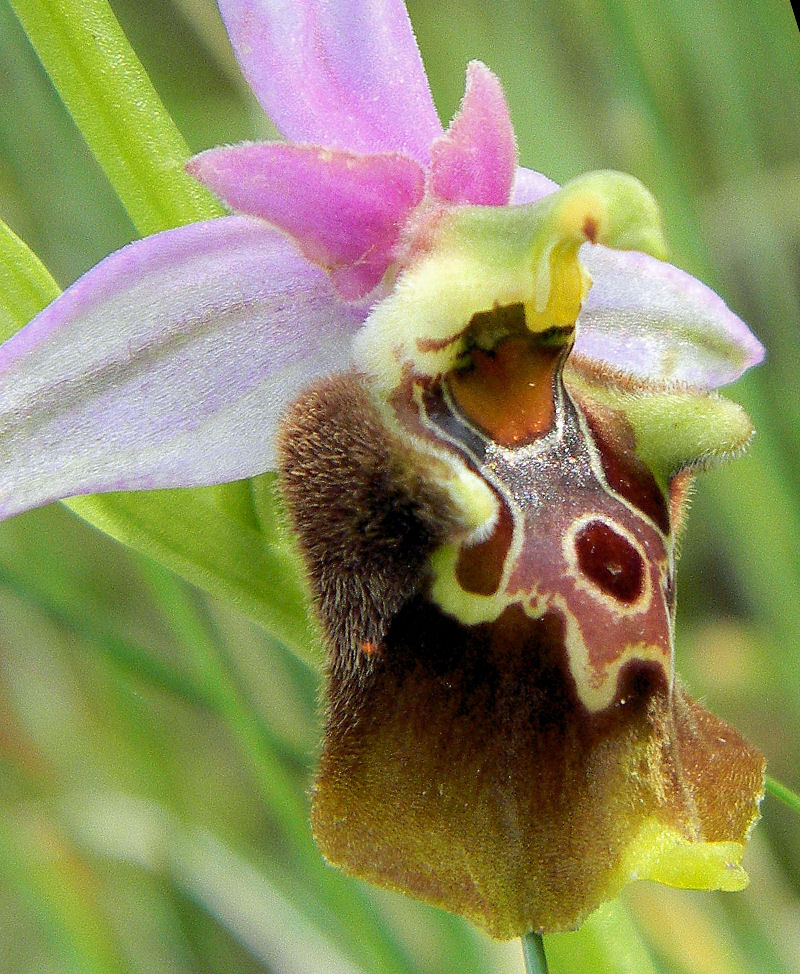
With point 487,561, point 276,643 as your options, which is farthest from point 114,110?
point 276,643

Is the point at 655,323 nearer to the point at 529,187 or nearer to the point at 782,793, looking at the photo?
the point at 529,187

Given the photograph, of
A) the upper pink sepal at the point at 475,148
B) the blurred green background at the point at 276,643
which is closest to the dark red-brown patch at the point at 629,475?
the upper pink sepal at the point at 475,148

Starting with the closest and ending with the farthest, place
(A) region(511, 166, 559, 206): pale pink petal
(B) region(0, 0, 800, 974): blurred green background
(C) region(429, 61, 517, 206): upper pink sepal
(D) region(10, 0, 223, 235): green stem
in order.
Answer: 1. (C) region(429, 61, 517, 206): upper pink sepal
2. (D) region(10, 0, 223, 235): green stem
3. (A) region(511, 166, 559, 206): pale pink petal
4. (B) region(0, 0, 800, 974): blurred green background

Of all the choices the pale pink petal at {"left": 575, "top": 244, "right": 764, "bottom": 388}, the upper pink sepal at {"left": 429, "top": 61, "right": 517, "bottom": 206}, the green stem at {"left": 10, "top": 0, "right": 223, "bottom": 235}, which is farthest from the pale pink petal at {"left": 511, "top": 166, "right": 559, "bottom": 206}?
the green stem at {"left": 10, "top": 0, "right": 223, "bottom": 235}

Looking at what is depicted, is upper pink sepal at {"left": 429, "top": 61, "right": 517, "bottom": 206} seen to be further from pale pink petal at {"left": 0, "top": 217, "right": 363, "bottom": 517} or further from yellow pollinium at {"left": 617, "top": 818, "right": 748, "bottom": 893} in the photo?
yellow pollinium at {"left": 617, "top": 818, "right": 748, "bottom": 893}

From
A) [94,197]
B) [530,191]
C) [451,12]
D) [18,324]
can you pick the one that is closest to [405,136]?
[530,191]

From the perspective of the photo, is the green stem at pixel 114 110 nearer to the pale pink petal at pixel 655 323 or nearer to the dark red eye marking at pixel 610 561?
the pale pink petal at pixel 655 323
